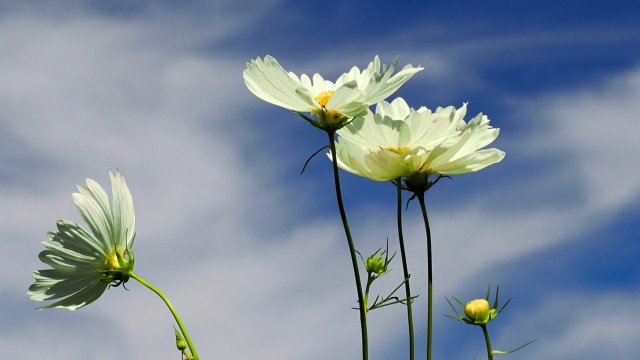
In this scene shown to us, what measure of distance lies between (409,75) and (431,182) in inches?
11.0

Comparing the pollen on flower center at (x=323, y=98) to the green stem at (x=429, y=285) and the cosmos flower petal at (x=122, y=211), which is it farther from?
the cosmos flower petal at (x=122, y=211)

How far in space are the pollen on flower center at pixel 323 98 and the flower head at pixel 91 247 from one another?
455 millimetres

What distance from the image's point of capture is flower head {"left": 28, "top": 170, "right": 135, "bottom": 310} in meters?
1.74

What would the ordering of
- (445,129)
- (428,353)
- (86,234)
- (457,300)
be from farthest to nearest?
(457,300) → (445,129) → (86,234) → (428,353)

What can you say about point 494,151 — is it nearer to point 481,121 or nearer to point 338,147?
point 481,121

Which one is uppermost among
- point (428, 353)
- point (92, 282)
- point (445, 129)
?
point (445, 129)

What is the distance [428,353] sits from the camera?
1.64m

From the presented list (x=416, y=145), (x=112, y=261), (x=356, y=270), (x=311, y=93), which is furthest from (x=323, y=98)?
(x=112, y=261)

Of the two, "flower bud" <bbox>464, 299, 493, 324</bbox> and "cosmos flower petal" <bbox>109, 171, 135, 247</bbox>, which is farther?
"flower bud" <bbox>464, 299, 493, 324</bbox>

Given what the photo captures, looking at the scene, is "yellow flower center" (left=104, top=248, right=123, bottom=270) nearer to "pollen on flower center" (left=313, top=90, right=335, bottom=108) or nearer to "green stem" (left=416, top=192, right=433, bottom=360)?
"pollen on flower center" (left=313, top=90, right=335, bottom=108)

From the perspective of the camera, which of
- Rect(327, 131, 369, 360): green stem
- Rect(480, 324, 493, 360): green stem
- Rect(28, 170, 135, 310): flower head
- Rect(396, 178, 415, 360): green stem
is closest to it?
Rect(327, 131, 369, 360): green stem

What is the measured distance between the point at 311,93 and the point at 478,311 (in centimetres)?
73

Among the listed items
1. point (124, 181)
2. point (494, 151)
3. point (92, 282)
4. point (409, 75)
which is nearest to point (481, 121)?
point (494, 151)

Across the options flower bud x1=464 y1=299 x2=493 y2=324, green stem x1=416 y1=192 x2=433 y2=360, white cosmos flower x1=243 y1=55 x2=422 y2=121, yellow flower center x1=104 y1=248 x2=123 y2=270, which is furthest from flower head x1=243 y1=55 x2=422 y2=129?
flower bud x1=464 y1=299 x2=493 y2=324
